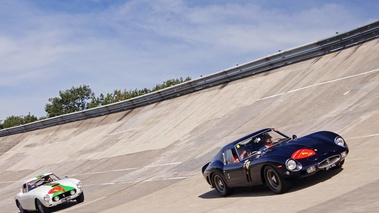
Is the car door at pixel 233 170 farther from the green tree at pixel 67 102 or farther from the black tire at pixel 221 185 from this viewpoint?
the green tree at pixel 67 102

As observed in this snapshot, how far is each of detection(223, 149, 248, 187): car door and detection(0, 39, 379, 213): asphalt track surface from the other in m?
0.30

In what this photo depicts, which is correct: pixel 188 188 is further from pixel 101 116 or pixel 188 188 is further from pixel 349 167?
pixel 101 116

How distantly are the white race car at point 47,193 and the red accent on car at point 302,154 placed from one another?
946 centimetres

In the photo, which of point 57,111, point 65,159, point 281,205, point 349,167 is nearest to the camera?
point 281,205

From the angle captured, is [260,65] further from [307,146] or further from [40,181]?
[307,146]

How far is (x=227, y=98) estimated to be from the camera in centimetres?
2692

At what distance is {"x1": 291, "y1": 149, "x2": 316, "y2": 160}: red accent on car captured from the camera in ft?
31.6

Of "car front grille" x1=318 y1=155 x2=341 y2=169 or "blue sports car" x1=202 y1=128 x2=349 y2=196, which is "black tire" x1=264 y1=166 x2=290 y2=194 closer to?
"blue sports car" x1=202 y1=128 x2=349 y2=196

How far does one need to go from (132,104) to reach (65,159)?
8.32m

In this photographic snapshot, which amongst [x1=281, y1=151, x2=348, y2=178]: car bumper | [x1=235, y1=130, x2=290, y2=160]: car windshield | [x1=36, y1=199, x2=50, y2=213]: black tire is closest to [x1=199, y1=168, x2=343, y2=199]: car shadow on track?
[x1=281, y1=151, x2=348, y2=178]: car bumper

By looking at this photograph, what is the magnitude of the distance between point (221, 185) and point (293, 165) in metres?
2.79

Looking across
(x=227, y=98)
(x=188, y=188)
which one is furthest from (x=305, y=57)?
(x=188, y=188)

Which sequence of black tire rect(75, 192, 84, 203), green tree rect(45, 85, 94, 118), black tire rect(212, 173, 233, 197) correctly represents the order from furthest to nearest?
green tree rect(45, 85, 94, 118), black tire rect(75, 192, 84, 203), black tire rect(212, 173, 233, 197)

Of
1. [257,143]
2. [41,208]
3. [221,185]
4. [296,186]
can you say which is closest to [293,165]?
[296,186]
